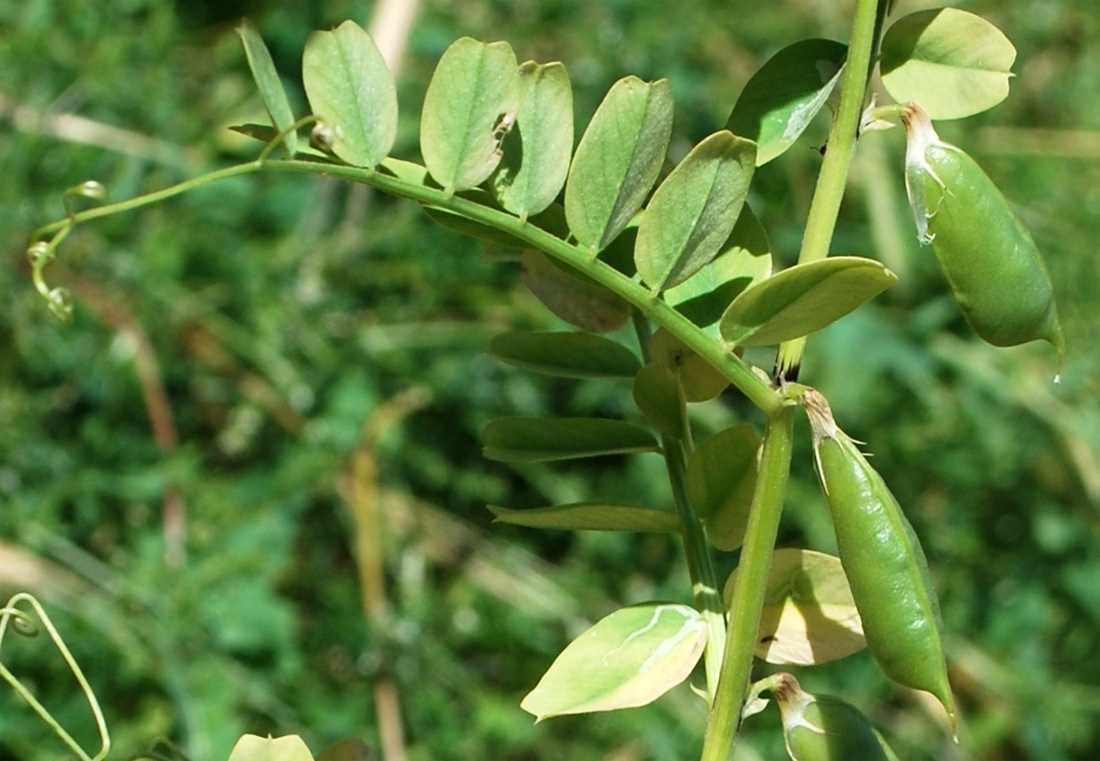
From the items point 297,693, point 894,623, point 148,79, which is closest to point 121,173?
point 148,79

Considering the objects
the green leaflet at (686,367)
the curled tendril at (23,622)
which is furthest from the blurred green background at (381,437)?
the green leaflet at (686,367)

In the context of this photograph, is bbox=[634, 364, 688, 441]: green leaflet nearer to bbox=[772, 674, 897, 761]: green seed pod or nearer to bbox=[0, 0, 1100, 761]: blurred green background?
bbox=[772, 674, 897, 761]: green seed pod

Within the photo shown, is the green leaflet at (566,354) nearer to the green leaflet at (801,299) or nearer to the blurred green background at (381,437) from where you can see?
the green leaflet at (801,299)

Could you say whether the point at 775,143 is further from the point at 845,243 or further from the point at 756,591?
the point at 845,243

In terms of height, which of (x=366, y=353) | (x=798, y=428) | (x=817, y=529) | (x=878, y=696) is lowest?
(x=878, y=696)

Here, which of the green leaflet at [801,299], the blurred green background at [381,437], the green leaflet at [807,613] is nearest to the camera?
the green leaflet at [801,299]

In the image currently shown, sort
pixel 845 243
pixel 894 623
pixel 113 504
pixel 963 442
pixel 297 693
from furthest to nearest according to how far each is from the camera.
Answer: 1. pixel 845 243
2. pixel 963 442
3. pixel 113 504
4. pixel 297 693
5. pixel 894 623

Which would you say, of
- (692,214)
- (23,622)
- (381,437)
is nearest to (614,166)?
(692,214)
